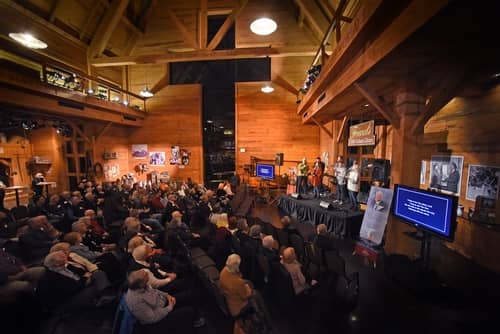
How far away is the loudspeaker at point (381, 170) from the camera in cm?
681

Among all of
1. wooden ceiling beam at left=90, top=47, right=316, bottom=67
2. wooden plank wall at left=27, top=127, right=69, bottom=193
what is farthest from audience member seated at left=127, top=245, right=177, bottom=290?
wooden plank wall at left=27, top=127, right=69, bottom=193

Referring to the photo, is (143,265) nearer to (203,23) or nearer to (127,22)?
(203,23)

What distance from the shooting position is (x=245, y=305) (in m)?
2.37

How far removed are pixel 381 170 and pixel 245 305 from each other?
247 inches

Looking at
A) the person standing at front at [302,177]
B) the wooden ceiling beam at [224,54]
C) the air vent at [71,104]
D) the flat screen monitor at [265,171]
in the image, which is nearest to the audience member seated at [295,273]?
the person standing at front at [302,177]

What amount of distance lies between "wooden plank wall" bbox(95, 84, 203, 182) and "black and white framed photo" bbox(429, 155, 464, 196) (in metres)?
9.04

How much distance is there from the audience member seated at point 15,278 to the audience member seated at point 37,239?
639mm

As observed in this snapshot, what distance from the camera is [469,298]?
10.4 ft

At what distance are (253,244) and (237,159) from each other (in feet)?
26.4

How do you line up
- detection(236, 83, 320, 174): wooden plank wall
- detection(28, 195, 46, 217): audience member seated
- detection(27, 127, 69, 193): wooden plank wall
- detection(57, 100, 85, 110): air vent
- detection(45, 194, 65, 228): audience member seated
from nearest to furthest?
1. detection(28, 195, 46, 217): audience member seated
2. detection(45, 194, 65, 228): audience member seated
3. detection(57, 100, 85, 110): air vent
4. detection(27, 127, 69, 193): wooden plank wall
5. detection(236, 83, 320, 174): wooden plank wall

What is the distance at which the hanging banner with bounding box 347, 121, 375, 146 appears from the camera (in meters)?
5.15

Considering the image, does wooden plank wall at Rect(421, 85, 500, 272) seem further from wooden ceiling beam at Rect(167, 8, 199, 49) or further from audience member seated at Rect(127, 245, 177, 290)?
wooden ceiling beam at Rect(167, 8, 199, 49)

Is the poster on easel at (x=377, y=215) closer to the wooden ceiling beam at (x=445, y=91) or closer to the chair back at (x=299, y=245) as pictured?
the wooden ceiling beam at (x=445, y=91)

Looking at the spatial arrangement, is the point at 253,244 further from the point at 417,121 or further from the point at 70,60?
the point at 70,60
